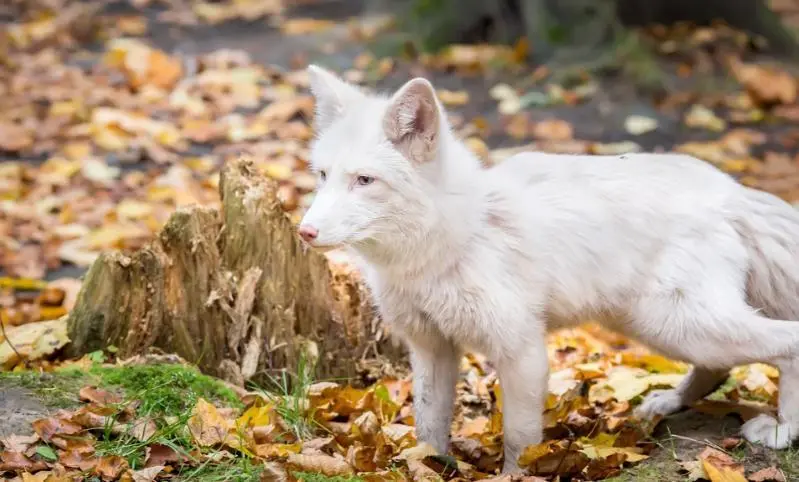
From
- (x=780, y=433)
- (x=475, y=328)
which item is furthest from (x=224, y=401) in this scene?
(x=780, y=433)

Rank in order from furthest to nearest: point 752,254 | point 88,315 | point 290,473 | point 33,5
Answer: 1. point 33,5
2. point 88,315
3. point 752,254
4. point 290,473

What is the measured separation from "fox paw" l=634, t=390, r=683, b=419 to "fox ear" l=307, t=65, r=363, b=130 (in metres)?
2.14

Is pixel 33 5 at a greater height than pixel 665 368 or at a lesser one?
greater

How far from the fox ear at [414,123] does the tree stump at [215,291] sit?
1.38m

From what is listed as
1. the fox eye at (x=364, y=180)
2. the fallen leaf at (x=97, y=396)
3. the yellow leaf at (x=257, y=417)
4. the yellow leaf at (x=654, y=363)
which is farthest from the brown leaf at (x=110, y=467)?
the yellow leaf at (x=654, y=363)

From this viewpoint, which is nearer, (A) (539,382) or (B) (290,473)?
(B) (290,473)

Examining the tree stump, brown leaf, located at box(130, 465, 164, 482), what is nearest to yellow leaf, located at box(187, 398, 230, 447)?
brown leaf, located at box(130, 465, 164, 482)

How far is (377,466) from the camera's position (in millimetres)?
4098

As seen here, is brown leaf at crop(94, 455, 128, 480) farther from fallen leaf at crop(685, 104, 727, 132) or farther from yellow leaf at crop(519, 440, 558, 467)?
fallen leaf at crop(685, 104, 727, 132)

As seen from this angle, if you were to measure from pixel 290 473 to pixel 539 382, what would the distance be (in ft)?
3.77

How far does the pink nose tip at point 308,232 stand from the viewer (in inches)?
144

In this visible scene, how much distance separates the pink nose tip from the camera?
3664 mm

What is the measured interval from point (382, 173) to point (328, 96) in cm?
53

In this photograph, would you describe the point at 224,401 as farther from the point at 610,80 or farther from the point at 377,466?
the point at 610,80
